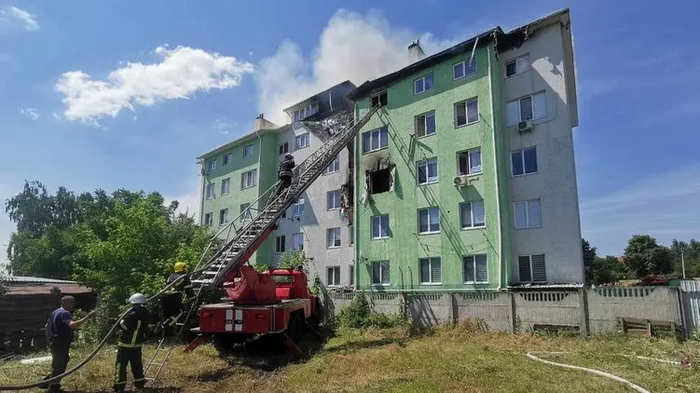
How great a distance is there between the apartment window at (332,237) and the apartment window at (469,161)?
9636mm

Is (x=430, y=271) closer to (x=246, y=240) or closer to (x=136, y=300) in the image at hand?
(x=246, y=240)

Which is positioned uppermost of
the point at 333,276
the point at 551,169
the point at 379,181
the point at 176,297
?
the point at 379,181

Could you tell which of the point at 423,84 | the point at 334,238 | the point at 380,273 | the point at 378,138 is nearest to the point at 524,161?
the point at 423,84

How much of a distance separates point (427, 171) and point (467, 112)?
3.63 metres

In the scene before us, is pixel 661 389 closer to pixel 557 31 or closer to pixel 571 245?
pixel 571 245

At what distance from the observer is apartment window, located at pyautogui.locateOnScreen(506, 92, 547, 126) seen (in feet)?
64.6

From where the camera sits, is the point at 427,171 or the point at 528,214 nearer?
the point at 528,214

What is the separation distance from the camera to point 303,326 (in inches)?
633

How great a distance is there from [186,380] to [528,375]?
7441mm

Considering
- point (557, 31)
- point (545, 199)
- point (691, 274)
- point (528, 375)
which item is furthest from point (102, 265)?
point (691, 274)

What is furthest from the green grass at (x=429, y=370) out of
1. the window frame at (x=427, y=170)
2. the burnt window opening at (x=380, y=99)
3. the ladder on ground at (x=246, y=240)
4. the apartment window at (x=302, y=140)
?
the apartment window at (x=302, y=140)

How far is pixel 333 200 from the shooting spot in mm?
28703

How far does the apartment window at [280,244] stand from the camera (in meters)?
31.8

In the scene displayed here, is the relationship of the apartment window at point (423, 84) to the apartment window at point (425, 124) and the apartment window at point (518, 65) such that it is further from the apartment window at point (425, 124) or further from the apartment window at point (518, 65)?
the apartment window at point (518, 65)
